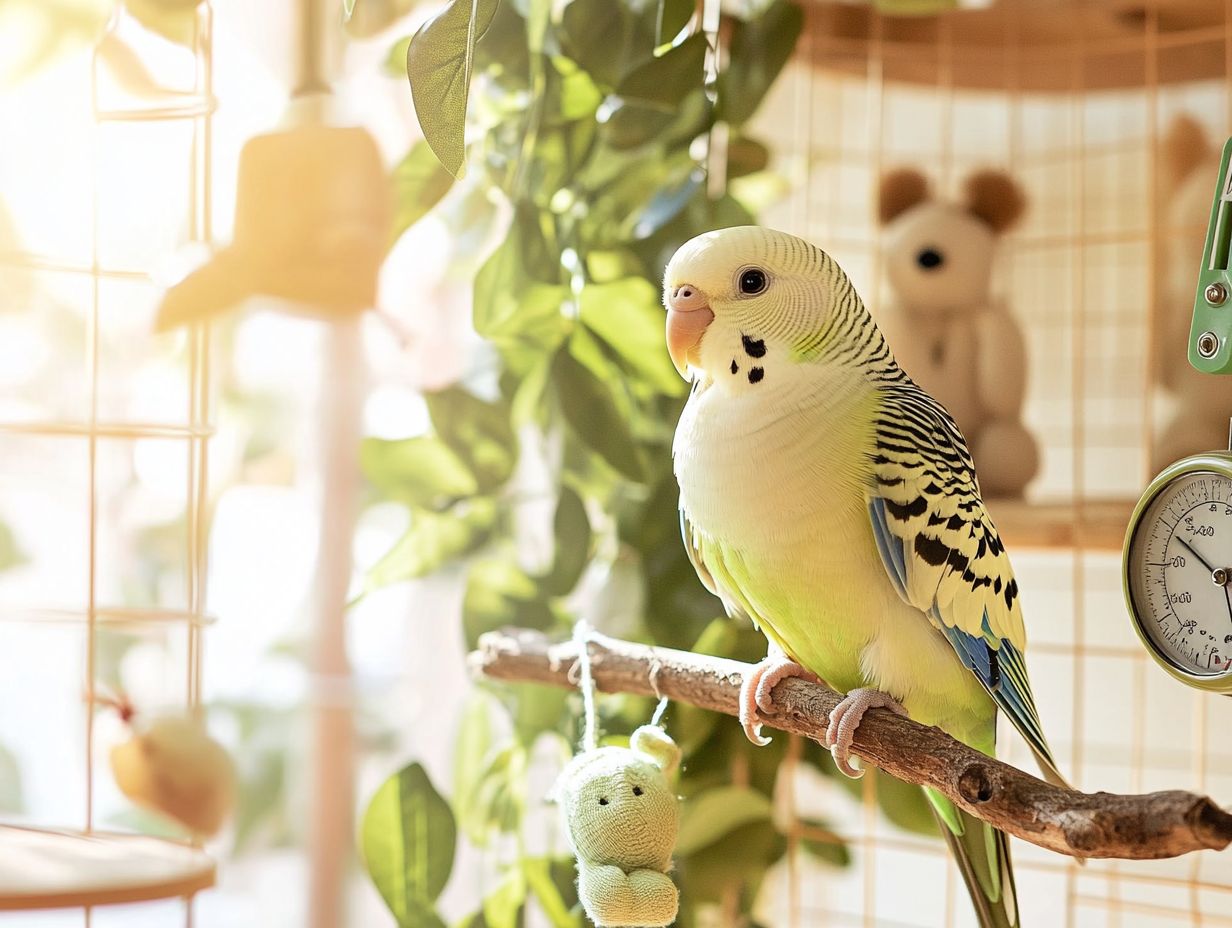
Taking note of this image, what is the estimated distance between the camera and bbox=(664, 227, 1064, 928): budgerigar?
0.66m

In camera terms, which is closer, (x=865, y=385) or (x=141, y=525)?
(x=865, y=385)

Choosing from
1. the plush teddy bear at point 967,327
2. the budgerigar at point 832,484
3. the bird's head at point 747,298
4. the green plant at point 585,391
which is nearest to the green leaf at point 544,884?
the green plant at point 585,391

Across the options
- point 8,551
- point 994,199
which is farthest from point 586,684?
point 8,551

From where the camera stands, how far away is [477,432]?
41.4 inches

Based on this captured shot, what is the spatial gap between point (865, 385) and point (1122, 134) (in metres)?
1.28

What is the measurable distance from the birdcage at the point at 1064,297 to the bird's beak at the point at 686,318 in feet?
2.21

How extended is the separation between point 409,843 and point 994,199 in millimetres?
977

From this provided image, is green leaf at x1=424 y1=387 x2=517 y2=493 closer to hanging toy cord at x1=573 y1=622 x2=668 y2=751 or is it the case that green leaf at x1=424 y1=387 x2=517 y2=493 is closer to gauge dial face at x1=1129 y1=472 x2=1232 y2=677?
hanging toy cord at x1=573 y1=622 x2=668 y2=751

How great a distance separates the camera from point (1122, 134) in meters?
1.71

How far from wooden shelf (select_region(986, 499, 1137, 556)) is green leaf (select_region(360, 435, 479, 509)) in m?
0.57

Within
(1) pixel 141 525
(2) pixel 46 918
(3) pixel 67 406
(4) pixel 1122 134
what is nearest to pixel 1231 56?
(4) pixel 1122 134

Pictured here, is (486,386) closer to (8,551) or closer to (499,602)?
(499,602)

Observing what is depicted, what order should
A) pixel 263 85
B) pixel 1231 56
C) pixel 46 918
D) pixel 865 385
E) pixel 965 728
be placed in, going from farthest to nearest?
pixel 46 918
pixel 263 85
pixel 1231 56
pixel 965 728
pixel 865 385

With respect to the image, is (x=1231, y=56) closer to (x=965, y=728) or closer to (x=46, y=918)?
(x=965, y=728)
